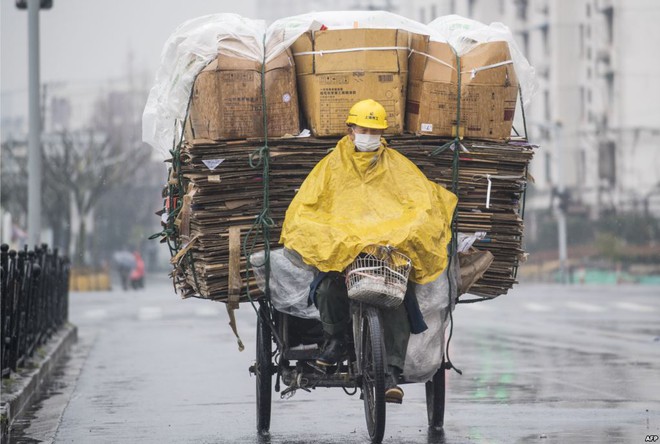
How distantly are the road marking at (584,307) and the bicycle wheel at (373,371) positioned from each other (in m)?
22.4

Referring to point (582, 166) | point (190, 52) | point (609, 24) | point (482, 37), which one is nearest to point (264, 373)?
point (190, 52)

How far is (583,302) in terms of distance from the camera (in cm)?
3556

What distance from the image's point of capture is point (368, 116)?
845cm

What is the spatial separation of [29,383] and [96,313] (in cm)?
1956

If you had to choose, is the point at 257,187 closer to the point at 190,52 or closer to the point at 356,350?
the point at 190,52

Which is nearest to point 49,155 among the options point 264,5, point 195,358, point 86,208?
point 86,208

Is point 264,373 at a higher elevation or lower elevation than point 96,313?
higher

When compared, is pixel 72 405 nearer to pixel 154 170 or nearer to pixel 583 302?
pixel 583 302

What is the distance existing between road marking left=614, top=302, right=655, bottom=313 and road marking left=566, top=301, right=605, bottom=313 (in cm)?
58

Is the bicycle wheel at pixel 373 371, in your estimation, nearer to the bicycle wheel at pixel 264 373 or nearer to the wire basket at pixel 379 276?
the wire basket at pixel 379 276

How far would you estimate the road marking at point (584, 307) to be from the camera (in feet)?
101

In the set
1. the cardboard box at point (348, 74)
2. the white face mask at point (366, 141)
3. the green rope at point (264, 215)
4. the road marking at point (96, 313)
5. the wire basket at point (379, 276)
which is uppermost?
the cardboard box at point (348, 74)

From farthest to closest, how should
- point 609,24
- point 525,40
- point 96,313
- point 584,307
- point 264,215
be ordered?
point 525,40
point 609,24
point 584,307
point 96,313
point 264,215

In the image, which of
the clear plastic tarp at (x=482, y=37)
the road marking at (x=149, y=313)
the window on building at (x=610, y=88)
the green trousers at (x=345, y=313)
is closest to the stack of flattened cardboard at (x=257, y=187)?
the green trousers at (x=345, y=313)
